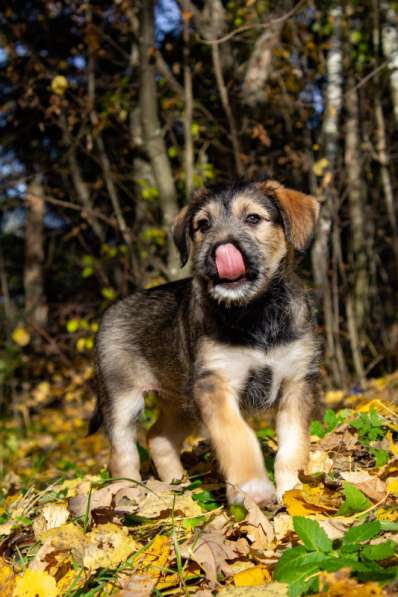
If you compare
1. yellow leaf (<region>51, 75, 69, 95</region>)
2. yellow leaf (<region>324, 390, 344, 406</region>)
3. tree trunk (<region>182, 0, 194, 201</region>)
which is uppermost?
yellow leaf (<region>51, 75, 69, 95</region>)

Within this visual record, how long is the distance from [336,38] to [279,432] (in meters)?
5.84

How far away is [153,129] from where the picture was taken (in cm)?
843

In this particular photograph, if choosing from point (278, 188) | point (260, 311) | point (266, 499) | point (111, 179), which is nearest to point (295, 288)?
point (260, 311)

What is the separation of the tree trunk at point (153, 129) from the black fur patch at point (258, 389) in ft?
14.1

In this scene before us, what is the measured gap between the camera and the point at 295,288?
4211 mm

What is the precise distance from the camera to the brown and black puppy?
3672 mm

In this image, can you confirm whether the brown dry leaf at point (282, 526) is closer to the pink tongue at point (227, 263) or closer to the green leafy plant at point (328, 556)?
the green leafy plant at point (328, 556)

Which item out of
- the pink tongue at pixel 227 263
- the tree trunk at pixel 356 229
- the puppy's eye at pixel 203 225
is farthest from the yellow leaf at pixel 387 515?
the tree trunk at pixel 356 229

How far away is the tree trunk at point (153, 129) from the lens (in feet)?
26.6

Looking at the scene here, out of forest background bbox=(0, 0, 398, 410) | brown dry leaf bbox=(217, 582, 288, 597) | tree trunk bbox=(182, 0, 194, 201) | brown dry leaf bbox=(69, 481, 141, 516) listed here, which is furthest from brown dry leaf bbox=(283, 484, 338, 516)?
tree trunk bbox=(182, 0, 194, 201)

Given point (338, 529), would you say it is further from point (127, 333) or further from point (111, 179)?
point (111, 179)

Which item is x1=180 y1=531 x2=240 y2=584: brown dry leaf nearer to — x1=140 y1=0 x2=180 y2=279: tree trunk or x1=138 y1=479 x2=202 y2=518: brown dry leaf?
x1=138 y1=479 x2=202 y2=518: brown dry leaf

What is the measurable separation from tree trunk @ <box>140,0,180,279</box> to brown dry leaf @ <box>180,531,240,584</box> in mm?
5410

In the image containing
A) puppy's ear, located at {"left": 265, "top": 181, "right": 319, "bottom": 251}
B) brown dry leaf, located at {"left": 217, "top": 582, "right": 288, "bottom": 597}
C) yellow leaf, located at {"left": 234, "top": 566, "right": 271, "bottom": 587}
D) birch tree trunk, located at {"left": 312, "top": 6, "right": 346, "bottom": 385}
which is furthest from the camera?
birch tree trunk, located at {"left": 312, "top": 6, "right": 346, "bottom": 385}
